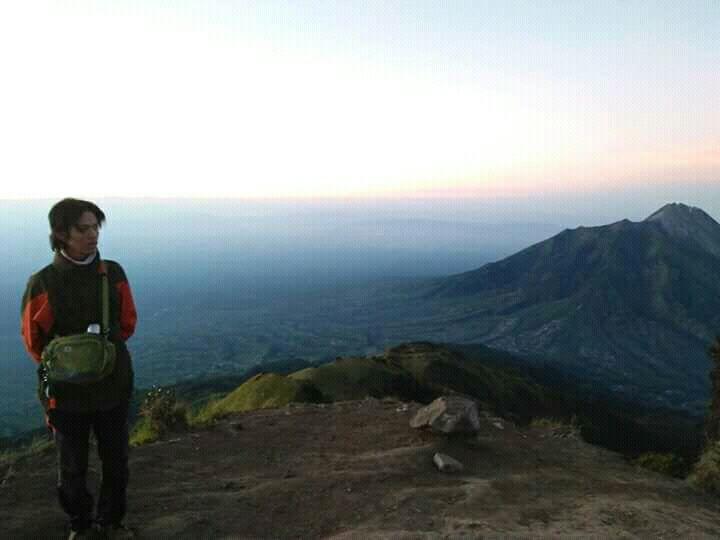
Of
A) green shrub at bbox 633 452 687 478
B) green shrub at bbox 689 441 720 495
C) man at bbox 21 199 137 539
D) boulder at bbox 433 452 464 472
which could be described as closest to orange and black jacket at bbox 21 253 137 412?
man at bbox 21 199 137 539

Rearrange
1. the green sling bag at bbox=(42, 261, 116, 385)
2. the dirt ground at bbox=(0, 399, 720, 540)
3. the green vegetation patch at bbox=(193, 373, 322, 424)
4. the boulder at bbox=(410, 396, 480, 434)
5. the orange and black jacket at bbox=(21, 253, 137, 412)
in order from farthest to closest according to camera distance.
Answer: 1. the green vegetation patch at bbox=(193, 373, 322, 424)
2. the boulder at bbox=(410, 396, 480, 434)
3. the dirt ground at bbox=(0, 399, 720, 540)
4. the orange and black jacket at bbox=(21, 253, 137, 412)
5. the green sling bag at bbox=(42, 261, 116, 385)

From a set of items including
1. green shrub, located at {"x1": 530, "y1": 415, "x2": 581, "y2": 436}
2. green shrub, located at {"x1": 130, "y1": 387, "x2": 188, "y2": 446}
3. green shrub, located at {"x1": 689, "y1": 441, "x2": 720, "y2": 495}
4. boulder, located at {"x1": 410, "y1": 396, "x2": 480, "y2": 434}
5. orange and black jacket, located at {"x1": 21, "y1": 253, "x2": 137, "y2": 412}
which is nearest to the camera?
orange and black jacket, located at {"x1": 21, "y1": 253, "x2": 137, "y2": 412}

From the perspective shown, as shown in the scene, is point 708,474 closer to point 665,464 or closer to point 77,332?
point 665,464

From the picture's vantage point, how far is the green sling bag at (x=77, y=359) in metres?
5.35

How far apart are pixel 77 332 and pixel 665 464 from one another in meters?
14.6

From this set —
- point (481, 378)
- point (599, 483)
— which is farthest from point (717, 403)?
point (481, 378)

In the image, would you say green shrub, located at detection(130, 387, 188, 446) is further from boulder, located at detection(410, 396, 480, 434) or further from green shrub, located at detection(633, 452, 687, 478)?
green shrub, located at detection(633, 452, 687, 478)

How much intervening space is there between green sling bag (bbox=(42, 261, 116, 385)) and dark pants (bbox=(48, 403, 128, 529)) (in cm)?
45

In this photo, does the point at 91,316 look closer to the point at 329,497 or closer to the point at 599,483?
the point at 329,497

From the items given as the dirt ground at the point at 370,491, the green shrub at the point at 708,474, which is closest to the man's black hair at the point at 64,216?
the dirt ground at the point at 370,491

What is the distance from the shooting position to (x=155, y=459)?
9.88 metres

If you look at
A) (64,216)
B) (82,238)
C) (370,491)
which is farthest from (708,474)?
(64,216)

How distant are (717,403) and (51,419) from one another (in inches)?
1281

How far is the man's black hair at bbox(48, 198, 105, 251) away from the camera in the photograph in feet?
18.0
